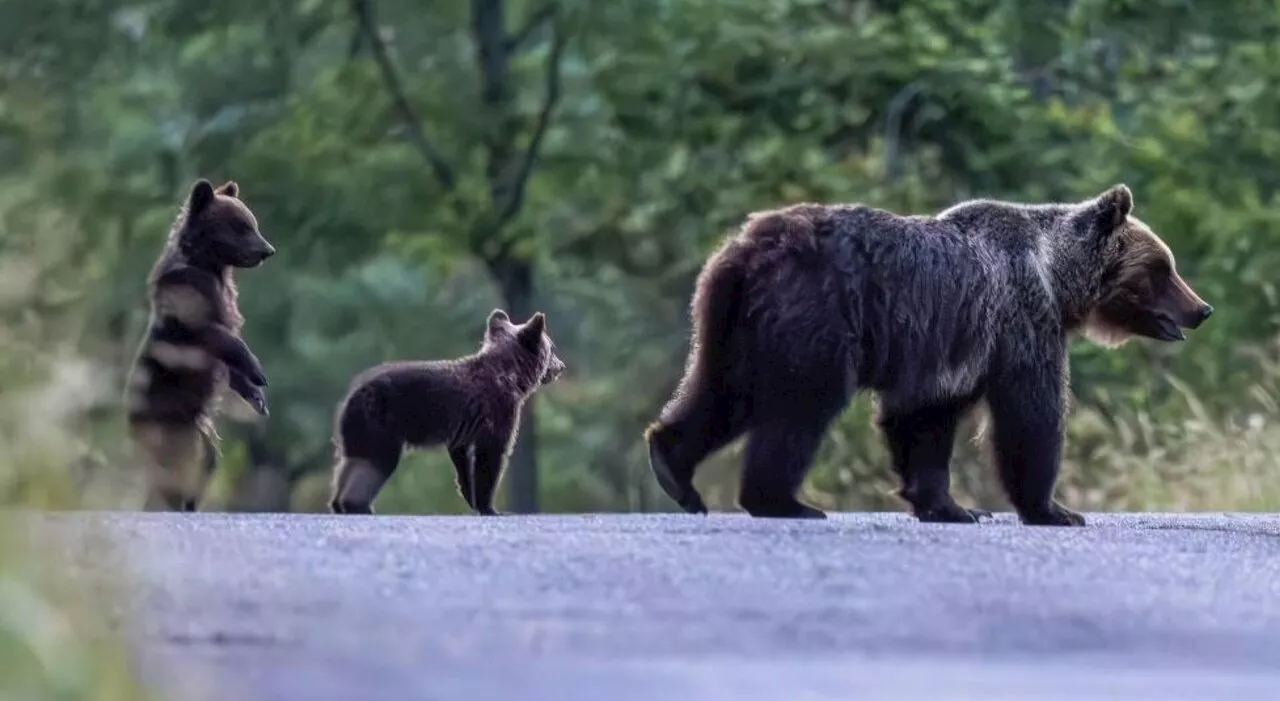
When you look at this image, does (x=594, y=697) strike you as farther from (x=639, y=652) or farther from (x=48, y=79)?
(x=48, y=79)

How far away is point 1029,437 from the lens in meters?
9.60

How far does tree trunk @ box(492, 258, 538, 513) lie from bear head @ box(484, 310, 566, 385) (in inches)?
329

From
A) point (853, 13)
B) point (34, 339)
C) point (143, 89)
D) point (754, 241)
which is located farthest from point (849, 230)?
point (143, 89)

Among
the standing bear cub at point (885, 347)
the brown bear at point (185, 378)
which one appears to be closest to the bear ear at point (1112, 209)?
the standing bear cub at point (885, 347)

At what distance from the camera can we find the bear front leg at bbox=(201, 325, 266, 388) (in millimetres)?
10414

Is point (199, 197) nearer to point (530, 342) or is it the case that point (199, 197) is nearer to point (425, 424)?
point (425, 424)

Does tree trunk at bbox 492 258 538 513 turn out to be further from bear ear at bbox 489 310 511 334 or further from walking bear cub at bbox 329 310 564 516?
walking bear cub at bbox 329 310 564 516

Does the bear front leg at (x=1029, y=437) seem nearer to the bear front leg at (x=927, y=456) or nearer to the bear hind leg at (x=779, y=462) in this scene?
the bear front leg at (x=927, y=456)

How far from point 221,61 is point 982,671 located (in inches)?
768

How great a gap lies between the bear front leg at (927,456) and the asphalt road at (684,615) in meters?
1.81

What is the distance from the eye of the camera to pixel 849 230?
938cm

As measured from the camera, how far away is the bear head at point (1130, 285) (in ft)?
34.6

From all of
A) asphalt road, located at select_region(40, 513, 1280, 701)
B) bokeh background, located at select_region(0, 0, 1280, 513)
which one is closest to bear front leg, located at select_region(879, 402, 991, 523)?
asphalt road, located at select_region(40, 513, 1280, 701)

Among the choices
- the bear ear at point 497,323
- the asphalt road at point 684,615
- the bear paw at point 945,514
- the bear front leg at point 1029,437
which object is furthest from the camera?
the bear ear at point 497,323
